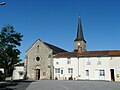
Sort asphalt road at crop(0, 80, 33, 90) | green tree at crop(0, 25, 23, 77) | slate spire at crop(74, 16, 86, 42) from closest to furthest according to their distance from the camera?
asphalt road at crop(0, 80, 33, 90), green tree at crop(0, 25, 23, 77), slate spire at crop(74, 16, 86, 42)

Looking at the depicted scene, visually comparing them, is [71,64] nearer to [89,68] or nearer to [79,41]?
[89,68]

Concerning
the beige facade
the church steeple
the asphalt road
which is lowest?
the asphalt road

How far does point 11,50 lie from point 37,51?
54.3 feet

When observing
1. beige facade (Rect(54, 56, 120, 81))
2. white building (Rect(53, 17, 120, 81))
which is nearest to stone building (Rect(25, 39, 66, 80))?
white building (Rect(53, 17, 120, 81))

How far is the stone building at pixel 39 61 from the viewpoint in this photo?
158 ft

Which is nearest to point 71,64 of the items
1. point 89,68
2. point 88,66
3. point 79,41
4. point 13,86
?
point 88,66

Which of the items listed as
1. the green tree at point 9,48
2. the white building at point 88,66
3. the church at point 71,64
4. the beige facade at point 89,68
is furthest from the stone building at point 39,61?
the green tree at point 9,48

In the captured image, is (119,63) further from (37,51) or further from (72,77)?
(37,51)

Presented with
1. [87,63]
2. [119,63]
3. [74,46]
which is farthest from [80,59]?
[74,46]

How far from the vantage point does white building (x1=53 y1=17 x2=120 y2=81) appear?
42.9 metres

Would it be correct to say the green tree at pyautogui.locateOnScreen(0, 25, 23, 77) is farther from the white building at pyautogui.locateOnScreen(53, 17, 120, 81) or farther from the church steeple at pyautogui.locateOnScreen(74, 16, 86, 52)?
the church steeple at pyautogui.locateOnScreen(74, 16, 86, 52)

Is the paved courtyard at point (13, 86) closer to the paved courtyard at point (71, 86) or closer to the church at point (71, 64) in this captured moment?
the paved courtyard at point (71, 86)

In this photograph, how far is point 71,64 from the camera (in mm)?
46438

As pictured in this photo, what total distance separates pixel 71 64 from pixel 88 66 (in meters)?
4.03
